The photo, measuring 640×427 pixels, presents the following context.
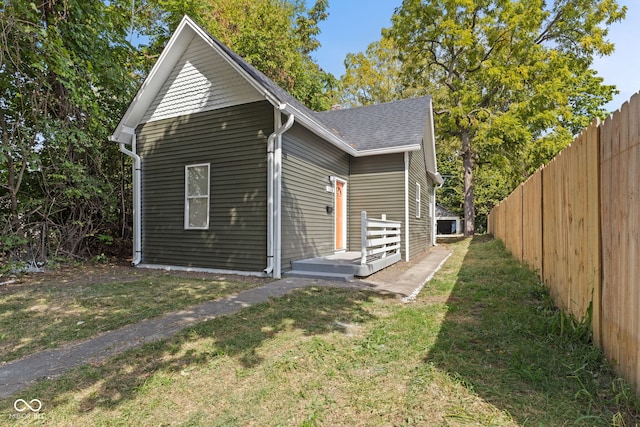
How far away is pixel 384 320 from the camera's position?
13.2 ft

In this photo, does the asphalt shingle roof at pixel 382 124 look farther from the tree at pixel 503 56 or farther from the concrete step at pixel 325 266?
the tree at pixel 503 56

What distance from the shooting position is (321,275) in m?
6.97

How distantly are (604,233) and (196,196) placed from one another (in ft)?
25.3

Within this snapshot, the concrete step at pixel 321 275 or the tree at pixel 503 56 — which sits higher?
the tree at pixel 503 56

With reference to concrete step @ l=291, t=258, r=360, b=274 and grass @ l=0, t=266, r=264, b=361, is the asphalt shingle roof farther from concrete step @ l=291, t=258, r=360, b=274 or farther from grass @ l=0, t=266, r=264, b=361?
grass @ l=0, t=266, r=264, b=361

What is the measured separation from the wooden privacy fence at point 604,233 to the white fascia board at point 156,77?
7819 mm

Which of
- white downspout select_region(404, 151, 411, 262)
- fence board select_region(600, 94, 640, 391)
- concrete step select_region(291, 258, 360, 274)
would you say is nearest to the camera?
fence board select_region(600, 94, 640, 391)

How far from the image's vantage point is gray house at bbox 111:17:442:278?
733 centimetres

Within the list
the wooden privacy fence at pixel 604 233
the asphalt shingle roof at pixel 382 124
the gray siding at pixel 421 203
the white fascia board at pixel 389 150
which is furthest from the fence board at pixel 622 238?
the gray siding at pixel 421 203

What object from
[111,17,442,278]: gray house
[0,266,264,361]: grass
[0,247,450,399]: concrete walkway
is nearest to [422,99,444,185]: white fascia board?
[111,17,442,278]: gray house

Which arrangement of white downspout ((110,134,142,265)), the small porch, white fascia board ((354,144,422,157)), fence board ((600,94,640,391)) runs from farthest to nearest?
white fascia board ((354,144,422,157)), white downspout ((110,134,142,265)), the small porch, fence board ((600,94,640,391))

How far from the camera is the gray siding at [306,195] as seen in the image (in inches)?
294

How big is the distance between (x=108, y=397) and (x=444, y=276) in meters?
6.03

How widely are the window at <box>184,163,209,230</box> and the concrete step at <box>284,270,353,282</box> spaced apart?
244 cm
